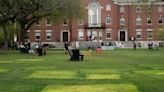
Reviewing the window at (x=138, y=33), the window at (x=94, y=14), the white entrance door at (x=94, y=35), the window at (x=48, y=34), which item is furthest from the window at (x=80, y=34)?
the window at (x=138, y=33)

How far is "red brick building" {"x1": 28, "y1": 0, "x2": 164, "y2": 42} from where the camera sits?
107750 millimetres

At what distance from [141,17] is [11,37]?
31567 mm

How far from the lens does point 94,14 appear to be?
10806 cm

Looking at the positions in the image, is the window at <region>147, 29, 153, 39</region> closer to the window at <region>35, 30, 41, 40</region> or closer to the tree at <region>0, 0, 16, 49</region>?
the window at <region>35, 30, 41, 40</region>

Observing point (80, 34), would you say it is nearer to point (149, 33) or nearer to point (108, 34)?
point (108, 34)

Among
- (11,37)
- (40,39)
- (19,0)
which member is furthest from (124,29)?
(19,0)

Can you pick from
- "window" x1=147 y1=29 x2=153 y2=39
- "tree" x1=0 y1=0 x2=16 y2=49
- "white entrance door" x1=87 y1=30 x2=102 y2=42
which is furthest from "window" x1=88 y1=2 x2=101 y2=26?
"tree" x1=0 y1=0 x2=16 y2=49

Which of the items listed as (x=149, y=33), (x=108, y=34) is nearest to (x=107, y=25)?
(x=108, y=34)

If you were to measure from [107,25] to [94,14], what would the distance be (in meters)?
3.87

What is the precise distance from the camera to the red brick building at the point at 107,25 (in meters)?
108

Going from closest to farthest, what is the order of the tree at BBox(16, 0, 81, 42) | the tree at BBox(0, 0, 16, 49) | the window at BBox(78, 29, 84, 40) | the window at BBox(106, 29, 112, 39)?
1. the tree at BBox(0, 0, 16, 49)
2. the tree at BBox(16, 0, 81, 42)
3. the window at BBox(78, 29, 84, 40)
4. the window at BBox(106, 29, 112, 39)

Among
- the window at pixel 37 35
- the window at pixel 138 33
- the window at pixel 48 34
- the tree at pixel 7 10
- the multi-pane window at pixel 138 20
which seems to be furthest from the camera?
the window at pixel 37 35

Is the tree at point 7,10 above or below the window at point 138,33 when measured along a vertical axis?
above

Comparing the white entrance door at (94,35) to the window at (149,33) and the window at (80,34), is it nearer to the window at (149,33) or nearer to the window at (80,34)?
the window at (80,34)
